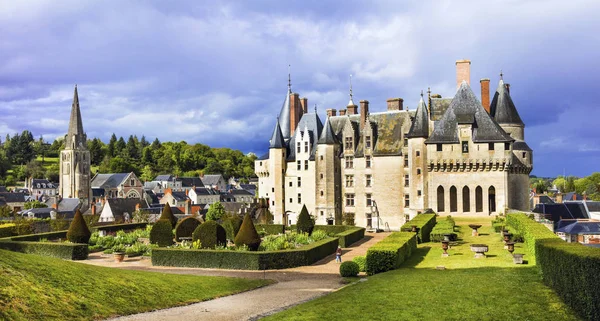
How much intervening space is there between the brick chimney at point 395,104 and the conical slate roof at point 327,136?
22.1ft

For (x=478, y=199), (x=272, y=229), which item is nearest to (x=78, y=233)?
(x=272, y=229)

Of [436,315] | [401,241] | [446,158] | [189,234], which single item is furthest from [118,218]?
[436,315]

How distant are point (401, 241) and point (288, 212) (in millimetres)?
33267

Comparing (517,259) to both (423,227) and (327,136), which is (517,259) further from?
(327,136)

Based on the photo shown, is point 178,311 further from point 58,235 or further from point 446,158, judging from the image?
point 446,158

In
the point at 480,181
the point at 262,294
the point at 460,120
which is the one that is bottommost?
the point at 262,294

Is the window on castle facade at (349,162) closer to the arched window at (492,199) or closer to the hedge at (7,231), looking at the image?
the arched window at (492,199)

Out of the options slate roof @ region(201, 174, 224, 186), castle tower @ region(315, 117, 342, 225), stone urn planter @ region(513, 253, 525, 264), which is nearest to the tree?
castle tower @ region(315, 117, 342, 225)

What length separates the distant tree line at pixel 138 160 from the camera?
533 feet

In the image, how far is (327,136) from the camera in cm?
5512

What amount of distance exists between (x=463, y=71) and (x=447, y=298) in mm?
35545

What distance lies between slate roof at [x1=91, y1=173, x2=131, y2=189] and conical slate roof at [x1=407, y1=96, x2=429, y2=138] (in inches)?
3621

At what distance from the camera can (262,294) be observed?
62.4ft

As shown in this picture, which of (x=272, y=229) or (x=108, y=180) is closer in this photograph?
(x=272, y=229)
